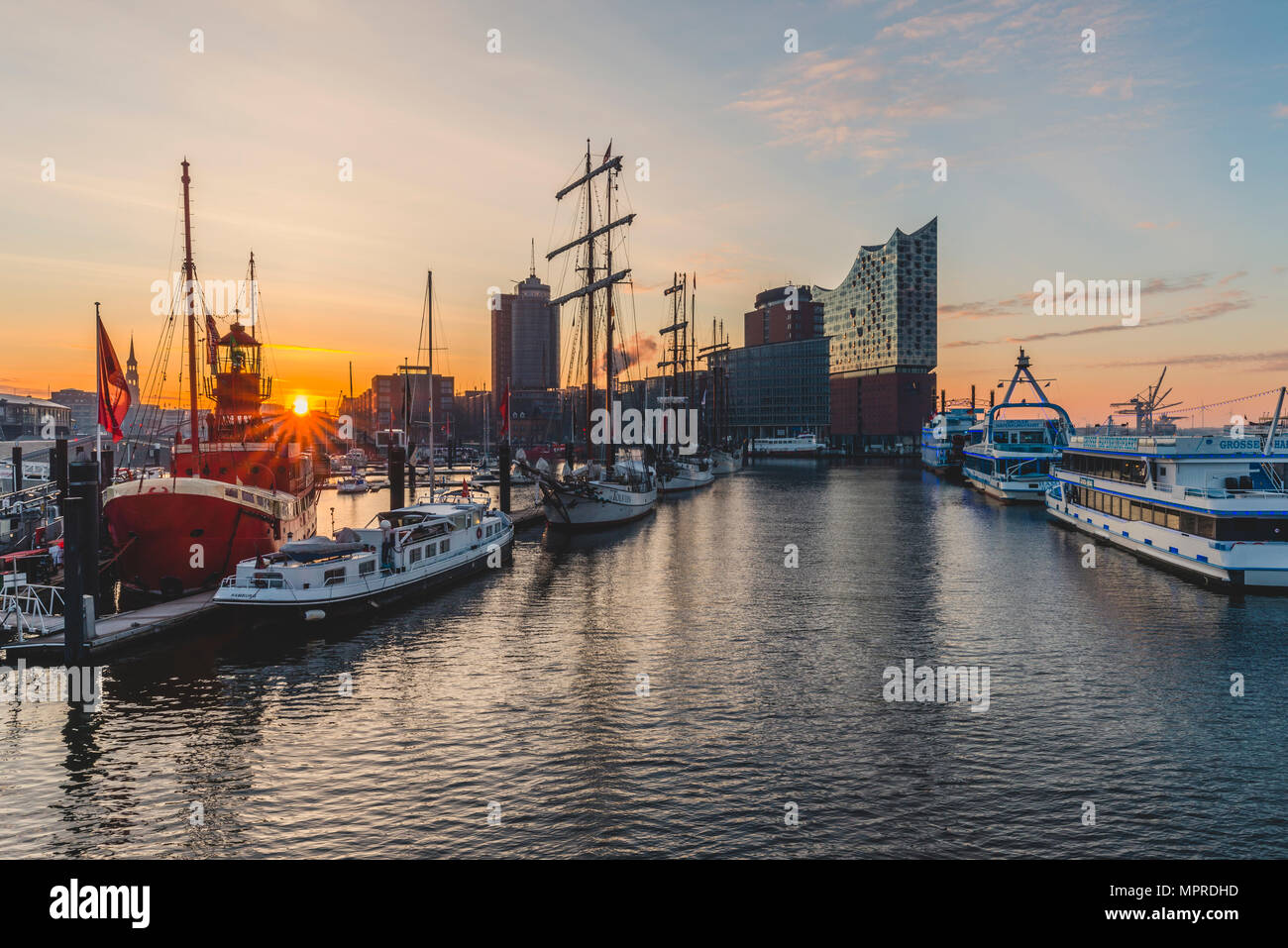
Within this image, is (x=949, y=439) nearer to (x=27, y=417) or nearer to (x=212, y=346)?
(x=212, y=346)

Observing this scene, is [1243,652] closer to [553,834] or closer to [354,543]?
[553,834]

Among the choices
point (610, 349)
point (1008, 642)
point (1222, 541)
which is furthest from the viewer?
point (610, 349)

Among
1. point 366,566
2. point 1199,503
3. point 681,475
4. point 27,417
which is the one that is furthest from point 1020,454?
point 27,417

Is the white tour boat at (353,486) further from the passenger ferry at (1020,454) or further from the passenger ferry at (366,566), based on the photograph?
the passenger ferry at (1020,454)

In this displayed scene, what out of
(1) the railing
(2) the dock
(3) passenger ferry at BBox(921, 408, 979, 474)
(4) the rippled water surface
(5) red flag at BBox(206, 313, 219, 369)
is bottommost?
(4) the rippled water surface

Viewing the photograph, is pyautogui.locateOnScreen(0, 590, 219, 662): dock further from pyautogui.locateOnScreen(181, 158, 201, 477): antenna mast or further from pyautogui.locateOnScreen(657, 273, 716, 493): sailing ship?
pyautogui.locateOnScreen(657, 273, 716, 493): sailing ship

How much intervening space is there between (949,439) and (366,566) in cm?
16022

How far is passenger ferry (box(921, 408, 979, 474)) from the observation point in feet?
550

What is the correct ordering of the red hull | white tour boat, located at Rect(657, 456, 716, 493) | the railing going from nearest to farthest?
the railing < the red hull < white tour boat, located at Rect(657, 456, 716, 493)

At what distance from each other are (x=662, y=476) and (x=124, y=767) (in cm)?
10897

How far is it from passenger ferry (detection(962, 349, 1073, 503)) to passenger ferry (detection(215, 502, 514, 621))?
240 feet

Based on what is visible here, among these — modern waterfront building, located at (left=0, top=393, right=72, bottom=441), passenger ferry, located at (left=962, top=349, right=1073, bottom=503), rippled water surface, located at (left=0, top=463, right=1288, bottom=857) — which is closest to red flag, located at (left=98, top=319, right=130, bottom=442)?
rippled water surface, located at (left=0, top=463, right=1288, bottom=857)
